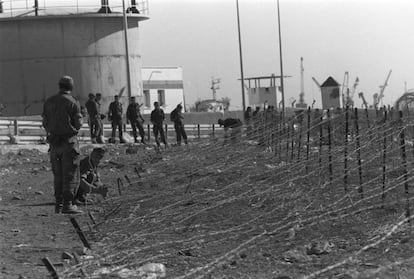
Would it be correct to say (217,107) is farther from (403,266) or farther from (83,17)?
(403,266)

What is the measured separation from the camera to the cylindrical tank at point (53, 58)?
4412cm

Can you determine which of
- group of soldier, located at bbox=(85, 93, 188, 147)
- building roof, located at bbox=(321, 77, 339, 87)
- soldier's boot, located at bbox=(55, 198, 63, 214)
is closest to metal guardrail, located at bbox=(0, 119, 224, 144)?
group of soldier, located at bbox=(85, 93, 188, 147)

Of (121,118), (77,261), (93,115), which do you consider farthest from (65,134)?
(121,118)

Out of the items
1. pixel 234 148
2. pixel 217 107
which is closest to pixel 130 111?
pixel 234 148

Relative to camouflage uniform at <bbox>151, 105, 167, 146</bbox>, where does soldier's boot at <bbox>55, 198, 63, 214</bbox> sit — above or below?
below

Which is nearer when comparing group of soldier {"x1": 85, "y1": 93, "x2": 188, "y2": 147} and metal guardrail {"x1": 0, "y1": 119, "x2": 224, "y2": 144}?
group of soldier {"x1": 85, "y1": 93, "x2": 188, "y2": 147}

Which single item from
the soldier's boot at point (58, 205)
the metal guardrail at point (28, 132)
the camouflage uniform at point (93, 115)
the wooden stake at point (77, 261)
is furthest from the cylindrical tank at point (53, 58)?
the wooden stake at point (77, 261)

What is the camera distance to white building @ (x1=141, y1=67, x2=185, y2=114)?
219 ft

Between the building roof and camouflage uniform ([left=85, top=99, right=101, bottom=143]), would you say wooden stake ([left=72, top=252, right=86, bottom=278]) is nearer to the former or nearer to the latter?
camouflage uniform ([left=85, top=99, right=101, bottom=143])

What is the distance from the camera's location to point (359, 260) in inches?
294

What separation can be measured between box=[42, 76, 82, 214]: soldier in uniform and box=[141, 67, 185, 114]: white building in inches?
2180

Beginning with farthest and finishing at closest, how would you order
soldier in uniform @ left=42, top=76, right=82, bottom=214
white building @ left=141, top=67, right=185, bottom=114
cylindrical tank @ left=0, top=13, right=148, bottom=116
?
white building @ left=141, top=67, right=185, bottom=114, cylindrical tank @ left=0, top=13, right=148, bottom=116, soldier in uniform @ left=42, top=76, right=82, bottom=214

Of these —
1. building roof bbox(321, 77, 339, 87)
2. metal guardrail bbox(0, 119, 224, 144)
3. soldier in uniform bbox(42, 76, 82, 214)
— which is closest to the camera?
soldier in uniform bbox(42, 76, 82, 214)

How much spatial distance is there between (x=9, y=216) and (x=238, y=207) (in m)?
2.66
